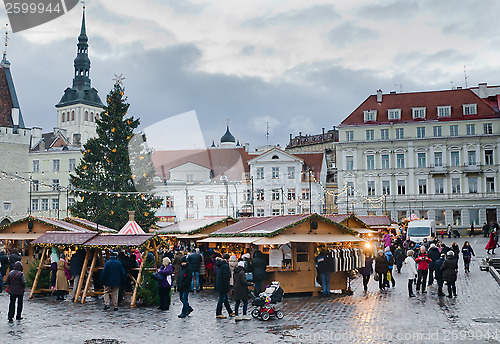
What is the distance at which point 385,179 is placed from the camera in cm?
6388

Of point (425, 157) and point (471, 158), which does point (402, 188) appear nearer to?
point (425, 157)

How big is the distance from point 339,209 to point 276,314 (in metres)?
50.8

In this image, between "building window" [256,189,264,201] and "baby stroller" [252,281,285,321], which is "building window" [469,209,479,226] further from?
"baby stroller" [252,281,285,321]

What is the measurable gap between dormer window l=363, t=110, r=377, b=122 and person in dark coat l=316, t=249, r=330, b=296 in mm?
47321

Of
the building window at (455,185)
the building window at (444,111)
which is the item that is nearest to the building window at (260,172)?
the building window at (444,111)

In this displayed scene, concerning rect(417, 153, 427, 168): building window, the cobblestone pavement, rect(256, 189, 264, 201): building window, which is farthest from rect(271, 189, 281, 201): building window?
the cobblestone pavement

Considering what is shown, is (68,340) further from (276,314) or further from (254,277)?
(254,277)

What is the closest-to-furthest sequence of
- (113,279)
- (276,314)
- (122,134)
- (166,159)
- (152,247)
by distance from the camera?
(276,314), (113,279), (152,247), (122,134), (166,159)

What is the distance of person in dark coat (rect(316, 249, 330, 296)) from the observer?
1914 centimetres

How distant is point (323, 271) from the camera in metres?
19.2

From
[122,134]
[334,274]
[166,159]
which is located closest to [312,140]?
[166,159]

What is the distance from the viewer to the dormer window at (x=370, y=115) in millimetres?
64688

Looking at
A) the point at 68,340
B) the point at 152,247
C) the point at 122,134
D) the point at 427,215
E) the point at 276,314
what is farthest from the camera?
the point at 427,215

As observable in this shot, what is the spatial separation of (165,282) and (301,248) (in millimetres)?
5283
